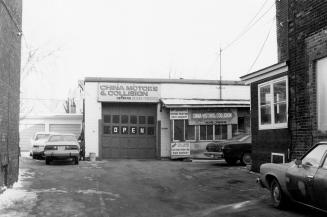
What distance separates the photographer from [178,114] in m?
26.5

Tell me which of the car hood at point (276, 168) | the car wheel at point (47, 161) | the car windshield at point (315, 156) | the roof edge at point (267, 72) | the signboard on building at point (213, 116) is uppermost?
the roof edge at point (267, 72)

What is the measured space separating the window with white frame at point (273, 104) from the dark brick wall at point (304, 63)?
1.70 meters

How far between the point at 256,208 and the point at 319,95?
3460 mm

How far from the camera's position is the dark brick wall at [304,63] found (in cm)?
1166

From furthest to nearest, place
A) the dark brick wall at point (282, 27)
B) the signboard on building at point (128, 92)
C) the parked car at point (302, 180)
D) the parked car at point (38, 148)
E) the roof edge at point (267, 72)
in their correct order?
1. the signboard on building at point (128, 92)
2. the parked car at point (38, 148)
3. the dark brick wall at point (282, 27)
4. the roof edge at point (267, 72)
5. the parked car at point (302, 180)

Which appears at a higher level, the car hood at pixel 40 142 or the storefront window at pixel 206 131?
the storefront window at pixel 206 131

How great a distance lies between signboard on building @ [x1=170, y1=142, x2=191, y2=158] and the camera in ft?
85.8

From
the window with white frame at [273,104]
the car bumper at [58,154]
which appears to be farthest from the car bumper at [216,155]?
the car bumper at [58,154]

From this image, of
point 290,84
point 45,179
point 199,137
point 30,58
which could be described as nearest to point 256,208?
point 290,84

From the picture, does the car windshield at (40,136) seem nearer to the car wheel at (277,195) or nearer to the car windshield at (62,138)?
the car windshield at (62,138)

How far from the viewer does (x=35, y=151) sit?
85.9 feet

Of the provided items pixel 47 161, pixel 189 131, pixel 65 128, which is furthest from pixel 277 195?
pixel 65 128

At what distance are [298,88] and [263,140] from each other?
4.25 m

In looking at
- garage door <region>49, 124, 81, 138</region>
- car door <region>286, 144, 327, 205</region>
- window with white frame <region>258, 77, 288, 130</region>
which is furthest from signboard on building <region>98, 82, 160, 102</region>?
car door <region>286, 144, 327, 205</region>
